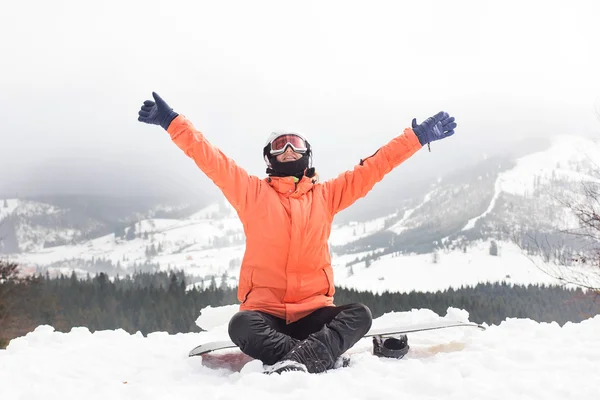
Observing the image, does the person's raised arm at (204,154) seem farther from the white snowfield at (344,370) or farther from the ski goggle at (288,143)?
the white snowfield at (344,370)

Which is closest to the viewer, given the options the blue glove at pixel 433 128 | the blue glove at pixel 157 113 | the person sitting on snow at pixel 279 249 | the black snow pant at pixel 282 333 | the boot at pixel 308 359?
the boot at pixel 308 359

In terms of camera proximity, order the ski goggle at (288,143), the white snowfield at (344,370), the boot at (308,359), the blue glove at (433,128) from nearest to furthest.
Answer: the white snowfield at (344,370) < the boot at (308,359) < the ski goggle at (288,143) < the blue glove at (433,128)

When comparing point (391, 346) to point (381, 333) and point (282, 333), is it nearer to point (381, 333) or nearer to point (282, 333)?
point (381, 333)

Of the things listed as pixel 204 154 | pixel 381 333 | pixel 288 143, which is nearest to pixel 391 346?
pixel 381 333

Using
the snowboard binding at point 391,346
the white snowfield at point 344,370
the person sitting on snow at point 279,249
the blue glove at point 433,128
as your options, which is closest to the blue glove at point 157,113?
the person sitting on snow at point 279,249

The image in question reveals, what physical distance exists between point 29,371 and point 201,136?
7.72 feet

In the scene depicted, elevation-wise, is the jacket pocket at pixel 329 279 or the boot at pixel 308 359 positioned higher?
the jacket pocket at pixel 329 279

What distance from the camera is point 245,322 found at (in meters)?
3.81

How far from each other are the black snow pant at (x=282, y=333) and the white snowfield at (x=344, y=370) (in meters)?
0.14

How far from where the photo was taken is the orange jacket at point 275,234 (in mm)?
4180

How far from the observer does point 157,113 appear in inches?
170

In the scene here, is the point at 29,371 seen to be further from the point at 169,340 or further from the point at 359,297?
the point at 359,297

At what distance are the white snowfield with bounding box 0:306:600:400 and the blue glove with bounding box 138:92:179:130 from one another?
2.25m

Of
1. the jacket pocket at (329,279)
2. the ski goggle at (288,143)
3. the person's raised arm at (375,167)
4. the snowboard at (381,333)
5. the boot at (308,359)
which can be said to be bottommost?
the snowboard at (381,333)
